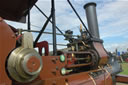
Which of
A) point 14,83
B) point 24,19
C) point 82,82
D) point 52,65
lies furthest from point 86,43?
point 14,83

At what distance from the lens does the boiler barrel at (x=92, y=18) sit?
4314mm

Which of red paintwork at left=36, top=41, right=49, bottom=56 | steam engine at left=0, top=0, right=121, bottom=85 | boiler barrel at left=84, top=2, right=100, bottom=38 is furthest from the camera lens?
boiler barrel at left=84, top=2, right=100, bottom=38

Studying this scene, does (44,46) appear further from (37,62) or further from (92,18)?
(92,18)

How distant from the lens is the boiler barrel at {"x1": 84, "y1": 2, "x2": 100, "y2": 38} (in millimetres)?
4314

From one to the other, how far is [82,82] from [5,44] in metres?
1.28

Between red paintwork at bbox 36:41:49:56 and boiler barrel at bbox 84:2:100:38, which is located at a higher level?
boiler barrel at bbox 84:2:100:38

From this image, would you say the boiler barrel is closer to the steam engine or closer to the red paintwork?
the steam engine

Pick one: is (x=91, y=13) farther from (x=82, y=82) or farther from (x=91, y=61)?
(x=82, y=82)

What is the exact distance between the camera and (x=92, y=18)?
438 centimetres

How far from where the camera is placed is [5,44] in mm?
962

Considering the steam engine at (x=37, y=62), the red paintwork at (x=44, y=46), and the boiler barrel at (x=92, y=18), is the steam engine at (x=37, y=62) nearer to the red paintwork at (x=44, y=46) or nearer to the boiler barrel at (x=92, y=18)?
the red paintwork at (x=44, y=46)

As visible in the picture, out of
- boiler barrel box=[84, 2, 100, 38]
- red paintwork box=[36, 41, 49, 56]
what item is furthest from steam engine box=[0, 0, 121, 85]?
boiler barrel box=[84, 2, 100, 38]

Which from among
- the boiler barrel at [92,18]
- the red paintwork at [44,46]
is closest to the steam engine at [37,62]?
the red paintwork at [44,46]

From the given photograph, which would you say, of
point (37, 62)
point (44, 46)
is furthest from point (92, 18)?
point (37, 62)
